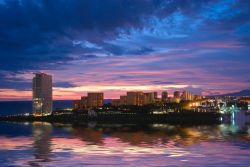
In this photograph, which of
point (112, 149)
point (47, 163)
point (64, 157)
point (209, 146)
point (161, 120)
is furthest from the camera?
point (161, 120)

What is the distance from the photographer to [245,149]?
154ft

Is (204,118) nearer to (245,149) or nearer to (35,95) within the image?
(35,95)

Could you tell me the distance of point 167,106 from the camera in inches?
6890

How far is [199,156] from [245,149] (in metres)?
8.15

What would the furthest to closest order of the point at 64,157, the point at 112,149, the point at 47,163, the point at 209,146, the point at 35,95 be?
the point at 35,95 < the point at 209,146 < the point at 112,149 < the point at 64,157 < the point at 47,163

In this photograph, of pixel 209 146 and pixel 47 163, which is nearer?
pixel 47 163

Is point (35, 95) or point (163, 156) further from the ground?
point (35, 95)

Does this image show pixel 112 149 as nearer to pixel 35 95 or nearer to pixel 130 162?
pixel 130 162

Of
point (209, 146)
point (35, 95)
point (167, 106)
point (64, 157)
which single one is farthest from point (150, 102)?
point (64, 157)

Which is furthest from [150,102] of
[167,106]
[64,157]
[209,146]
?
[64,157]

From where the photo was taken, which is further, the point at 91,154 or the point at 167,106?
the point at 167,106

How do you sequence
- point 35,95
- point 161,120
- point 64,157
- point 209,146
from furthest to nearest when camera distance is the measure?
point 35,95
point 161,120
point 209,146
point 64,157

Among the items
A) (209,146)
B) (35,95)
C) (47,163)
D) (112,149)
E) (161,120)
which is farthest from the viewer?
(35,95)

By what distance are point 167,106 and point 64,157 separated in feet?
449
